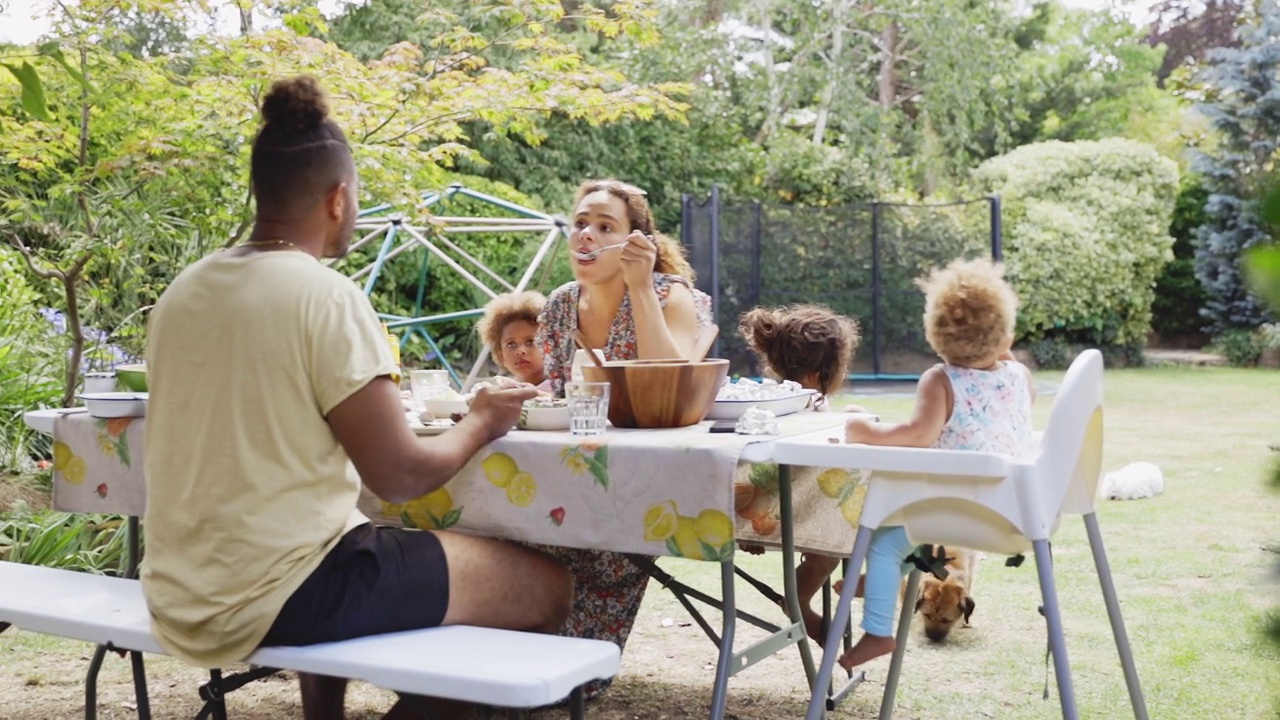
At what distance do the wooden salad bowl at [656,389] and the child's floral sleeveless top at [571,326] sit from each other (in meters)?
0.75

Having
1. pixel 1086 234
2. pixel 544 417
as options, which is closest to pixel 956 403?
pixel 544 417

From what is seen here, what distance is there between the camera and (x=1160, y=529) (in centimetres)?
550

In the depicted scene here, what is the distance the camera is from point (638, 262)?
9.52 ft

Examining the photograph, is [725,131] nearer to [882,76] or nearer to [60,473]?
[882,76]

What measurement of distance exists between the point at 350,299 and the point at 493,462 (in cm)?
48

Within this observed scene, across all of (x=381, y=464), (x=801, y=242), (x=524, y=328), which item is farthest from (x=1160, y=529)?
(x=801, y=242)

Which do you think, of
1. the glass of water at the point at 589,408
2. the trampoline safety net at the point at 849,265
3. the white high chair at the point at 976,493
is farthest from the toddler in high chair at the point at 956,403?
the trampoline safety net at the point at 849,265

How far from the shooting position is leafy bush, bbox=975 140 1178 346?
14.2 meters

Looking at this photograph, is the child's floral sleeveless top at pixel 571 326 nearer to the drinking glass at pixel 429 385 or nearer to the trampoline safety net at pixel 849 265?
the drinking glass at pixel 429 385

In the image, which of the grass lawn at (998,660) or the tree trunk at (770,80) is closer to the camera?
the grass lawn at (998,660)

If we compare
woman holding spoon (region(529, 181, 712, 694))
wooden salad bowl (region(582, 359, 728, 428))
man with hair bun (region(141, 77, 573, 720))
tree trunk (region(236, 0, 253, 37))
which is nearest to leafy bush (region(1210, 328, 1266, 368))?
tree trunk (region(236, 0, 253, 37))

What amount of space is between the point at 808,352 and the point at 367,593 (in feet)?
5.42

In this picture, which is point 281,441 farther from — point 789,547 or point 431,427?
point 789,547

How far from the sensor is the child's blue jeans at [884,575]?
2.27 meters
